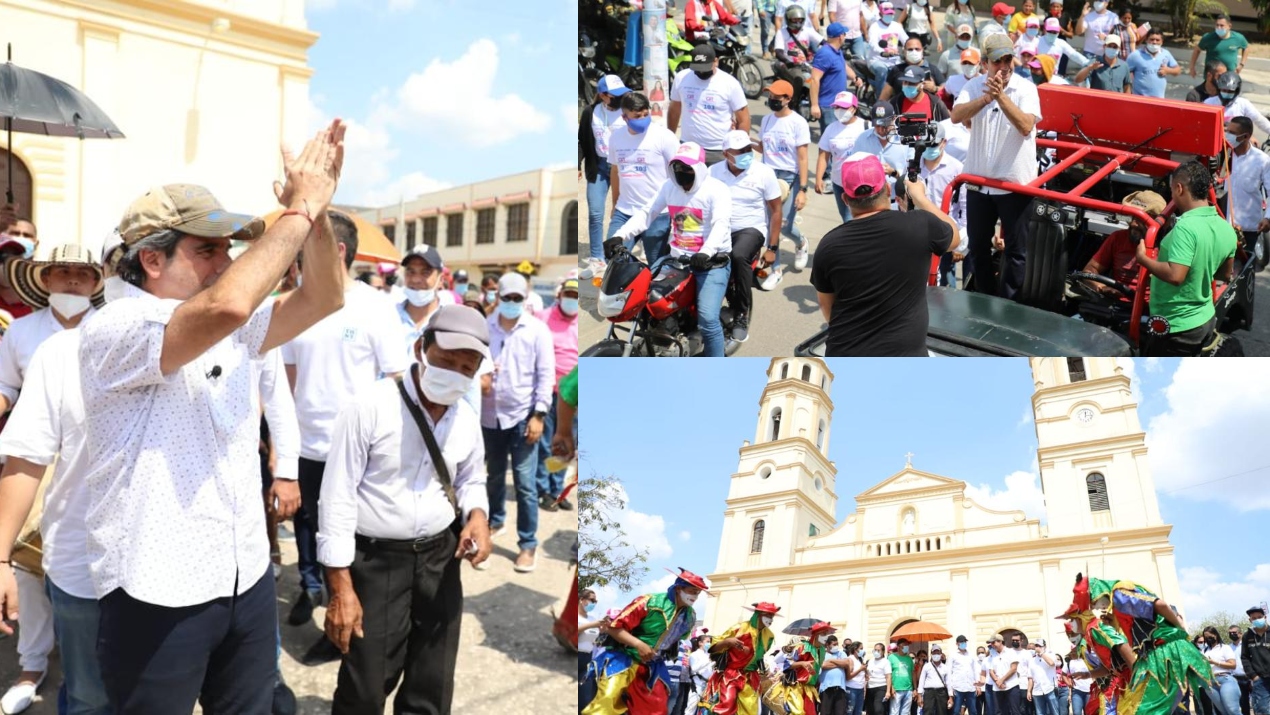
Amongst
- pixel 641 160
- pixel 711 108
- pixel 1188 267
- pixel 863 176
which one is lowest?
pixel 1188 267

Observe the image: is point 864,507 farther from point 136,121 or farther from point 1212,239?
point 136,121

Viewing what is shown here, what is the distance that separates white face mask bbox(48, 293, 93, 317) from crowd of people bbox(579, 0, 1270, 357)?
9.37ft

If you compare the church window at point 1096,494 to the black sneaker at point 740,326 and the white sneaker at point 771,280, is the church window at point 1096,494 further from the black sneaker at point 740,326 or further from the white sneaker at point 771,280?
the white sneaker at point 771,280

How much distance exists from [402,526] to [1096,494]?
3695mm

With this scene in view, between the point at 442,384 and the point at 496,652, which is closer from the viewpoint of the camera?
the point at 442,384

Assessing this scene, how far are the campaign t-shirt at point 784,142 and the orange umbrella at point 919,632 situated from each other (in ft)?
16.1

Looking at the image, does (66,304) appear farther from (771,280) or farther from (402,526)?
(771,280)

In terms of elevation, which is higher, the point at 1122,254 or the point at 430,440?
the point at 1122,254

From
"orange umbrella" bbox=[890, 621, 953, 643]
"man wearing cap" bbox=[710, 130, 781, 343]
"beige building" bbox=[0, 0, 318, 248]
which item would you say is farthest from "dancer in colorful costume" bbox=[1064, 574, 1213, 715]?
"beige building" bbox=[0, 0, 318, 248]

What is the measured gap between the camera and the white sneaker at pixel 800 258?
846 cm

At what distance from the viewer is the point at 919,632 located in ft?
17.5

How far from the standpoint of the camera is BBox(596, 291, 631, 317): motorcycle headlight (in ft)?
17.7

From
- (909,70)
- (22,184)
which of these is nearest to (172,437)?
(909,70)

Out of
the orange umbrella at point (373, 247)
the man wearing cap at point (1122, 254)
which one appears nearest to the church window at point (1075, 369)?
the man wearing cap at point (1122, 254)
